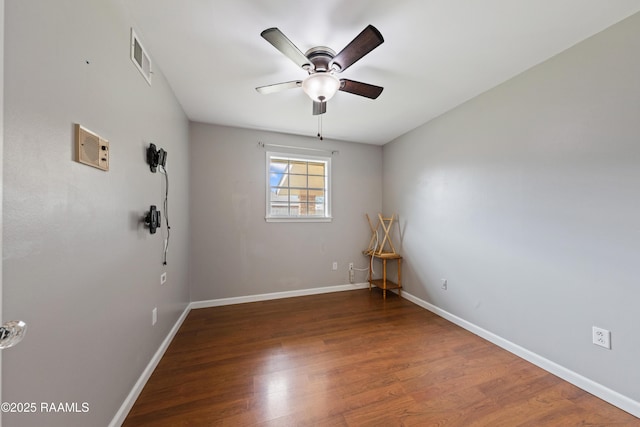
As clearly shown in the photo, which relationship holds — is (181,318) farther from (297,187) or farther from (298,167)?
(298,167)

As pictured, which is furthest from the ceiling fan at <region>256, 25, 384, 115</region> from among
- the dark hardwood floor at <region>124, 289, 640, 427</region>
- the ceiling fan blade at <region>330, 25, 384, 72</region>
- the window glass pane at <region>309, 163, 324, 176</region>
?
the dark hardwood floor at <region>124, 289, 640, 427</region>

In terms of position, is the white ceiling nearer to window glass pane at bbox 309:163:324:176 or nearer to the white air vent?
the white air vent

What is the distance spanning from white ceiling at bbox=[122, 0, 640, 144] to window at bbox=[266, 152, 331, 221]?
1073 mm

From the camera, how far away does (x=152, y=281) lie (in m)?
1.81

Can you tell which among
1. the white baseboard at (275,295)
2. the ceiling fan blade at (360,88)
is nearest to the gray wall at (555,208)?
the ceiling fan blade at (360,88)

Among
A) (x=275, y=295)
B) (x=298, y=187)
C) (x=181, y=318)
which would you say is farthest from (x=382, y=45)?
(x=181, y=318)

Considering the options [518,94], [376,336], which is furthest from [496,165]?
[376,336]

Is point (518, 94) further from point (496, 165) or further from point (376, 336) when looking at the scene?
point (376, 336)

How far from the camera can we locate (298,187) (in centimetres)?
358

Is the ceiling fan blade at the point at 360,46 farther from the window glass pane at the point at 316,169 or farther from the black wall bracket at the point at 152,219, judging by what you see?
the window glass pane at the point at 316,169

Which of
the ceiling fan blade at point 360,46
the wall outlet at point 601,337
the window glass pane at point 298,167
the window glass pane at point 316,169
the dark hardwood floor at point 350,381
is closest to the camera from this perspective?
the ceiling fan blade at point 360,46

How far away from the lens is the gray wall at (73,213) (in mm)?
760

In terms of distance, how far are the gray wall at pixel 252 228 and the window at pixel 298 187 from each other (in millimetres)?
111

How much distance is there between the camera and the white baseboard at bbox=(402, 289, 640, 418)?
1468 millimetres
